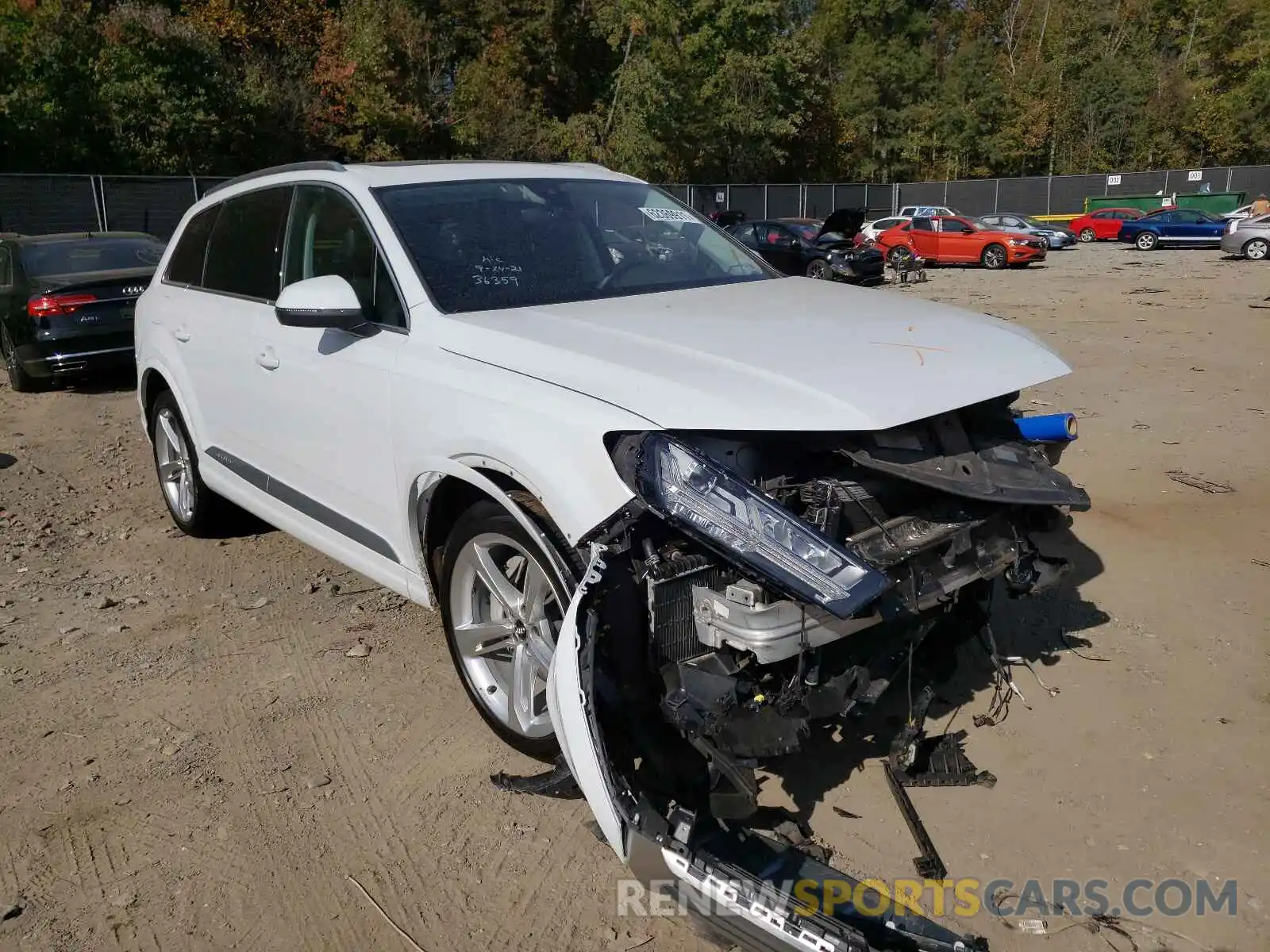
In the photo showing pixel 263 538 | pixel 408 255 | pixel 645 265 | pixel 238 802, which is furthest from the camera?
pixel 263 538

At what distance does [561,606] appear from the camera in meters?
2.80

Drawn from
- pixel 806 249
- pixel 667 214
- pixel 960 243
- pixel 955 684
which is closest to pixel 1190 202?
pixel 960 243

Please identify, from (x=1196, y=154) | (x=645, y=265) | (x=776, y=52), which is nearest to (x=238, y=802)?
(x=645, y=265)

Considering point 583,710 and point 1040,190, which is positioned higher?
point 1040,190

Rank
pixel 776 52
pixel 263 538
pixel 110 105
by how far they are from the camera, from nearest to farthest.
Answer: pixel 263 538 → pixel 110 105 → pixel 776 52

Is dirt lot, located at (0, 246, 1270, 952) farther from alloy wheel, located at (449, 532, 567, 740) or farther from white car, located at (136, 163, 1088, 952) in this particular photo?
white car, located at (136, 163, 1088, 952)

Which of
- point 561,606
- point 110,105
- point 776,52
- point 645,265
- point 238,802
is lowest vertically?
point 238,802

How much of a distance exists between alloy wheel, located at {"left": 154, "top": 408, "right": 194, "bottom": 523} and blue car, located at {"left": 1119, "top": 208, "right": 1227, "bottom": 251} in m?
32.3

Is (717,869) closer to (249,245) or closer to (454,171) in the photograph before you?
(454,171)

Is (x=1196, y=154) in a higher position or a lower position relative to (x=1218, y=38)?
lower

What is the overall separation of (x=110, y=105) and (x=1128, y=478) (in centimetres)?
3213

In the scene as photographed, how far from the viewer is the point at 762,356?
2857mm

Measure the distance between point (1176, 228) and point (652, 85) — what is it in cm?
2040

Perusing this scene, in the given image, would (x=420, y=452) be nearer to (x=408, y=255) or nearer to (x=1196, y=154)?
(x=408, y=255)
